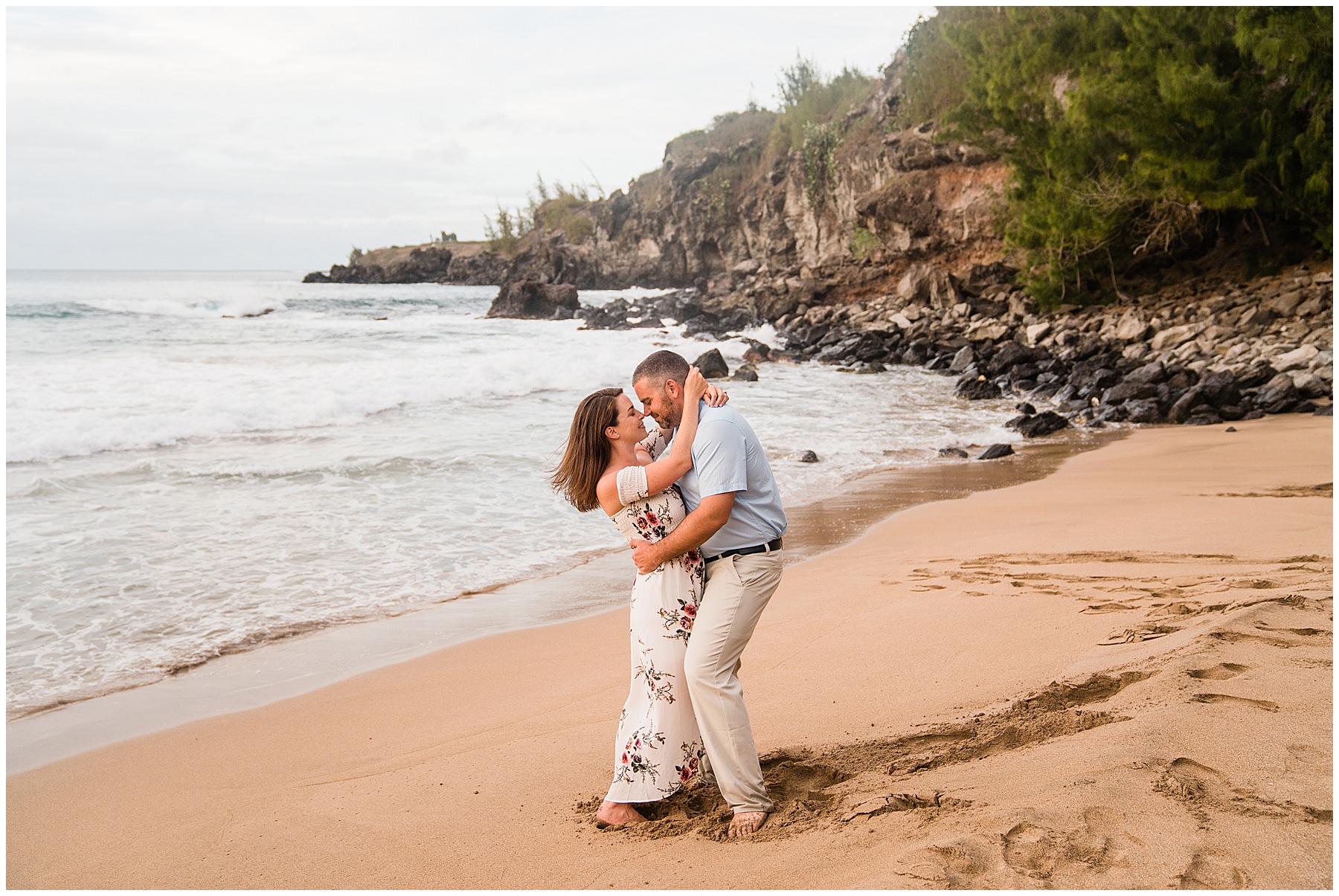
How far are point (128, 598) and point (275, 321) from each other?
32.6m

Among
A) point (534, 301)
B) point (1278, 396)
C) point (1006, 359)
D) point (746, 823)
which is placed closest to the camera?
point (746, 823)

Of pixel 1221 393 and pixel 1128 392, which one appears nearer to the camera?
pixel 1221 393

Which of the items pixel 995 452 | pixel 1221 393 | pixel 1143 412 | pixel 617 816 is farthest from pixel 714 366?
pixel 617 816

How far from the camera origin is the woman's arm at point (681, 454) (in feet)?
10.7

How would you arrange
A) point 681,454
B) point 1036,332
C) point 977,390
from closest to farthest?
point 681,454 < point 977,390 < point 1036,332

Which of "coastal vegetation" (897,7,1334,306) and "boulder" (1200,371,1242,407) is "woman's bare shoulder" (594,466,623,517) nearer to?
"boulder" (1200,371,1242,407)

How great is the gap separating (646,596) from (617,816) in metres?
0.84

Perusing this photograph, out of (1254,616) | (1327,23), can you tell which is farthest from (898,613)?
(1327,23)

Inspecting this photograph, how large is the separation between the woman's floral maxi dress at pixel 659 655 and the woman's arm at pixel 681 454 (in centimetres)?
8

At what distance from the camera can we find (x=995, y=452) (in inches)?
465

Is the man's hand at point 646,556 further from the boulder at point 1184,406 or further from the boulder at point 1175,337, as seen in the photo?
the boulder at point 1175,337

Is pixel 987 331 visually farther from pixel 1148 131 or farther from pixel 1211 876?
pixel 1211 876

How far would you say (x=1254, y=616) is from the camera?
4.34 m

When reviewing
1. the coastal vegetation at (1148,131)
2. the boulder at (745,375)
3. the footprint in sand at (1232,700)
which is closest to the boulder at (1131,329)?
the coastal vegetation at (1148,131)
